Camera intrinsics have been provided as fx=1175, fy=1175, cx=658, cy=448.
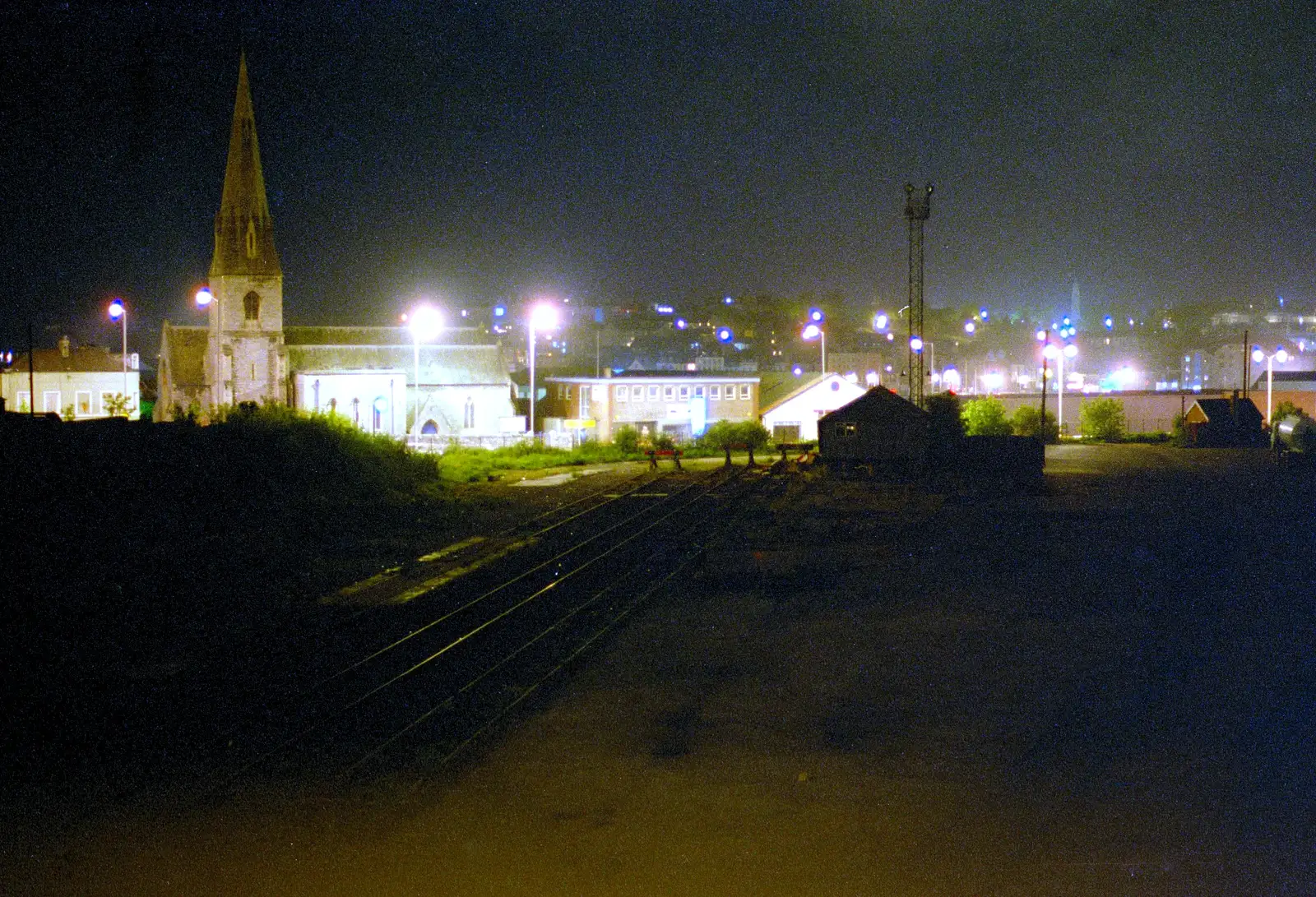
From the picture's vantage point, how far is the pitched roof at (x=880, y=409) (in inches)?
1580

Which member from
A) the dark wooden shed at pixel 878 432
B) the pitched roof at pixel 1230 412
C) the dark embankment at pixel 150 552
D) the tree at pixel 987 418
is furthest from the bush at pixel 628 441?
the pitched roof at pixel 1230 412

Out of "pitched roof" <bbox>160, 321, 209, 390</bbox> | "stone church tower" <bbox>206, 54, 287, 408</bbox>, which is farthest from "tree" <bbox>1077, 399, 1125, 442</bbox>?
"pitched roof" <bbox>160, 321, 209, 390</bbox>

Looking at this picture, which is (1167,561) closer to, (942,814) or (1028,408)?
(942,814)

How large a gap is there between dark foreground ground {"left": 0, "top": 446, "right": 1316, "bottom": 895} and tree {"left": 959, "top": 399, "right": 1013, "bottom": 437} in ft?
123

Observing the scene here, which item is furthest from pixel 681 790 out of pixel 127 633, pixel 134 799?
pixel 127 633

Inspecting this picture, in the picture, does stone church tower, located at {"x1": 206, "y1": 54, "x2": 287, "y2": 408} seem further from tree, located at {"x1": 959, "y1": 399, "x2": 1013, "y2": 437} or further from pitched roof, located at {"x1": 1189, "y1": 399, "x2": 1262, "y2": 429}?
pitched roof, located at {"x1": 1189, "y1": 399, "x2": 1262, "y2": 429}

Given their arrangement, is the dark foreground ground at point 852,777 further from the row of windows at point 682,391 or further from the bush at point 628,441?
the row of windows at point 682,391

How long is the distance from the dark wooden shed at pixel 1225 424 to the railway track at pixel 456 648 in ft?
137

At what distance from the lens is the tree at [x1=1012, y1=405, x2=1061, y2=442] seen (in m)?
58.0

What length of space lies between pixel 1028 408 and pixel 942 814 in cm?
5719

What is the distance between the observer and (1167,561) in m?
18.8

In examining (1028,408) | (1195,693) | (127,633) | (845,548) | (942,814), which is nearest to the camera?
(942,814)

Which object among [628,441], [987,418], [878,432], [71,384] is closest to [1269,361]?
[987,418]

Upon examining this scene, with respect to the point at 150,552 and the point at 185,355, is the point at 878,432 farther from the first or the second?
the point at 185,355
